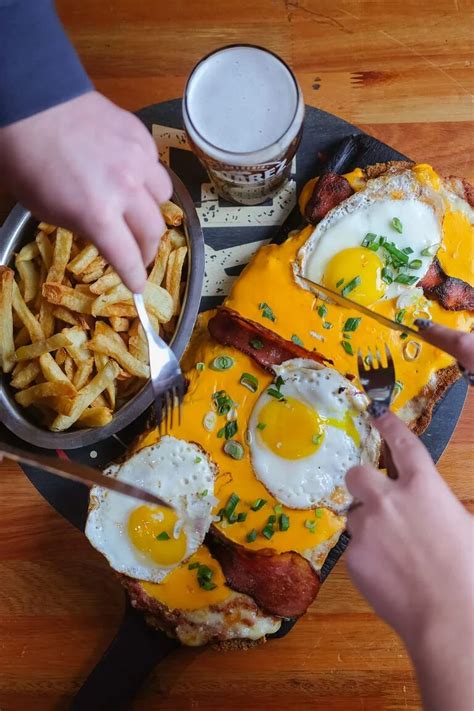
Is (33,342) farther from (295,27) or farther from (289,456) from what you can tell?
(295,27)

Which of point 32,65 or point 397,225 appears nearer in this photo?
point 32,65

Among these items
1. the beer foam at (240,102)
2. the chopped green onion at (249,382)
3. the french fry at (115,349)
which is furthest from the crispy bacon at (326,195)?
the french fry at (115,349)

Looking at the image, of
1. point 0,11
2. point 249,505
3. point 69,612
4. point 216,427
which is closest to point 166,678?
point 69,612

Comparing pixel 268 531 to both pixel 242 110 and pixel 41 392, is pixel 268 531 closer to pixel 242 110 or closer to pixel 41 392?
pixel 41 392

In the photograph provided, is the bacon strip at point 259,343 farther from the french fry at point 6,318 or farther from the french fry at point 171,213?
the french fry at point 6,318

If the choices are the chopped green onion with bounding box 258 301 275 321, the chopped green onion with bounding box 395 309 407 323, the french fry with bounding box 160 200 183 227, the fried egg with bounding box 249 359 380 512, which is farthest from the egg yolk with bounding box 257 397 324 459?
the french fry with bounding box 160 200 183 227

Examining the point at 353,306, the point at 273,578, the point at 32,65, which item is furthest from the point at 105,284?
the point at 273,578

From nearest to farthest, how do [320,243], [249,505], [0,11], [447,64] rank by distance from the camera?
1. [0,11]
2. [249,505]
3. [320,243]
4. [447,64]
